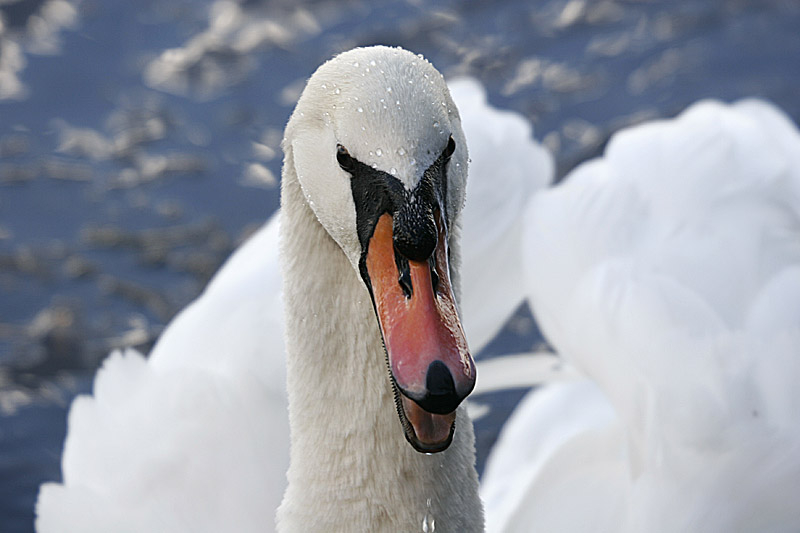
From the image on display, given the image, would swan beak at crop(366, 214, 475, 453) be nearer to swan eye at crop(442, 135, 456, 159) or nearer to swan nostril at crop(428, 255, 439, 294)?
swan nostril at crop(428, 255, 439, 294)

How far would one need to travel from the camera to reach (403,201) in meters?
1.59

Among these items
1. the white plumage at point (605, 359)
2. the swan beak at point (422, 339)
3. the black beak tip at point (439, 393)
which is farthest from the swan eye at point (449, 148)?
the white plumage at point (605, 359)

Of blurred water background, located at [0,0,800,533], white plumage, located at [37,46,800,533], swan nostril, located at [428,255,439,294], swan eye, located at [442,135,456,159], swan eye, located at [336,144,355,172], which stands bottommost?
swan nostril, located at [428,255,439,294]

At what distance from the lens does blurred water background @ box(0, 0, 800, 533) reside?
4.80 meters

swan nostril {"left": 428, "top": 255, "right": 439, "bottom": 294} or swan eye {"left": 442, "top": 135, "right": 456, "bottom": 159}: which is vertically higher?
swan eye {"left": 442, "top": 135, "right": 456, "bottom": 159}

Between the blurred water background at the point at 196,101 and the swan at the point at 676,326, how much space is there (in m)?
1.30

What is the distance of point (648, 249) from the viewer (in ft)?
10.1

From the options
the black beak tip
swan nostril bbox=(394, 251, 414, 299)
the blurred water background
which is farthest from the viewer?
the blurred water background

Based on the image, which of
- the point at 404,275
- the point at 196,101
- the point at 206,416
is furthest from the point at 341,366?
the point at 196,101

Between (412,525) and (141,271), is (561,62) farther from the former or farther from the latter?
(412,525)

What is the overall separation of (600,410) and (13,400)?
7.48 feet

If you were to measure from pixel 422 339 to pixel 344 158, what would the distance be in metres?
0.31

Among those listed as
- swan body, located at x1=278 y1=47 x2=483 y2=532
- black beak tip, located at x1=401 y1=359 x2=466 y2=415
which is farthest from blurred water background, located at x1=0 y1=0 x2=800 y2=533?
black beak tip, located at x1=401 y1=359 x2=466 y2=415

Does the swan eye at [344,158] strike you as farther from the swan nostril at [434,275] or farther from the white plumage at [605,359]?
the white plumage at [605,359]
